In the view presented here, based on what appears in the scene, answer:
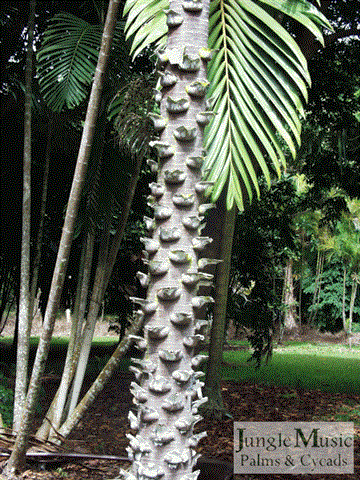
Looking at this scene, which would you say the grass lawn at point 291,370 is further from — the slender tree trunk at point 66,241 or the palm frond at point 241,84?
the palm frond at point 241,84

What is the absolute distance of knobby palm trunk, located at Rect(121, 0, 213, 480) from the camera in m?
1.66

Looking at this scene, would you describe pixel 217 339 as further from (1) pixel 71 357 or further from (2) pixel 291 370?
(2) pixel 291 370

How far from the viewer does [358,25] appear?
19.1 ft

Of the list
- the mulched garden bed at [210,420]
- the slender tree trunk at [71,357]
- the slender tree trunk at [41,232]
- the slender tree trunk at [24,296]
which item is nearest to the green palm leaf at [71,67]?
the slender tree trunk at [24,296]

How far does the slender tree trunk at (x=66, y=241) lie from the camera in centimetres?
245

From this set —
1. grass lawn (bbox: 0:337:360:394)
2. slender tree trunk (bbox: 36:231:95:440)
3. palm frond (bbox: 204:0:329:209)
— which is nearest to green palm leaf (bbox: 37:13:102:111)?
slender tree trunk (bbox: 36:231:95:440)

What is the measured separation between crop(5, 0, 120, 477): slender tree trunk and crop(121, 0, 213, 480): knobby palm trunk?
0.77 meters

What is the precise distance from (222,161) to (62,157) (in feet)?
13.1

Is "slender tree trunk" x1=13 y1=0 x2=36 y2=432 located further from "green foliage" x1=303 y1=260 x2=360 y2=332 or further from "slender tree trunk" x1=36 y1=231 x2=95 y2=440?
"green foliage" x1=303 y1=260 x2=360 y2=332

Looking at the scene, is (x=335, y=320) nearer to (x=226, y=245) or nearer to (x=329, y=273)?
(x=329, y=273)

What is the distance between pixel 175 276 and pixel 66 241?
3.21 feet

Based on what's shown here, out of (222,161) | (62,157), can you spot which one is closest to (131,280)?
(62,157)

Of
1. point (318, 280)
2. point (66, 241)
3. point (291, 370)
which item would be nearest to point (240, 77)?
point (66, 241)

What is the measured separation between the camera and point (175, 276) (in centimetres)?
170
